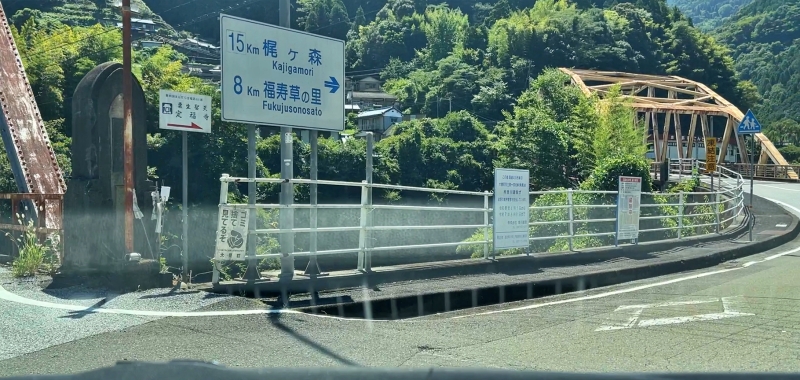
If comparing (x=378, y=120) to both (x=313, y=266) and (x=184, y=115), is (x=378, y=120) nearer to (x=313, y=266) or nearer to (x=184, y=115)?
(x=184, y=115)

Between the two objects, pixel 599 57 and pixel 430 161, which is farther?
pixel 599 57

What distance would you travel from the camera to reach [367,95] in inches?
4195

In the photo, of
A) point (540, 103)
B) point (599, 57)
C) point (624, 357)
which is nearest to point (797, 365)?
point (624, 357)

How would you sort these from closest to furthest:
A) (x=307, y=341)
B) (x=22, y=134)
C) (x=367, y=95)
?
(x=307, y=341) < (x=22, y=134) < (x=367, y=95)

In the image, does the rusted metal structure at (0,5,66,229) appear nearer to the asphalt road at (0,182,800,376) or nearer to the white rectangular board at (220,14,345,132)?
the white rectangular board at (220,14,345,132)

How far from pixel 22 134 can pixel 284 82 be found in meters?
20.2

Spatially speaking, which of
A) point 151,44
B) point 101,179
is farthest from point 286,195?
point 151,44

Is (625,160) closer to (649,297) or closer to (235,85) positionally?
(649,297)

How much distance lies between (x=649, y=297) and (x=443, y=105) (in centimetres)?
8969

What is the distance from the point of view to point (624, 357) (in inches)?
237

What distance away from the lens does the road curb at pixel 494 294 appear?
26.6ft

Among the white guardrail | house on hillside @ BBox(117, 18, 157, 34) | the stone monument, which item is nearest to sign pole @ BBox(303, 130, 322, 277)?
the white guardrail

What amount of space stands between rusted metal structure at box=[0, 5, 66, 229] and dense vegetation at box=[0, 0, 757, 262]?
11.8 feet

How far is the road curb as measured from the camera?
8.09m
